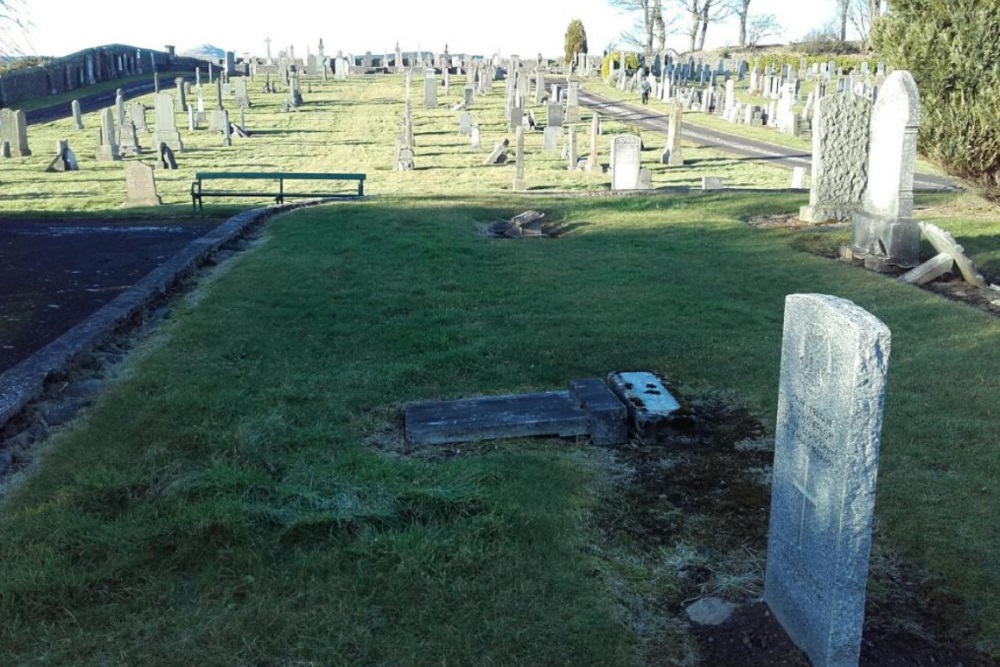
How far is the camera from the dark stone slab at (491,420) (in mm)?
5047

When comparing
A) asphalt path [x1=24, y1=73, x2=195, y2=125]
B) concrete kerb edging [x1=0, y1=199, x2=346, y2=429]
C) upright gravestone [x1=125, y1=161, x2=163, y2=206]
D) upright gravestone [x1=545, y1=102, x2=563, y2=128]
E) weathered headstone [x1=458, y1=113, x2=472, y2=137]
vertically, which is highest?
asphalt path [x1=24, y1=73, x2=195, y2=125]

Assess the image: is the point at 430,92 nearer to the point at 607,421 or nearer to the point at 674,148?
the point at 674,148

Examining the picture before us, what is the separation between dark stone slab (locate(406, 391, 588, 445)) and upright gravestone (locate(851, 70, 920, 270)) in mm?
6275

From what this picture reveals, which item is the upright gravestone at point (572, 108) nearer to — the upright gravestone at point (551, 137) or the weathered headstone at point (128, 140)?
the upright gravestone at point (551, 137)

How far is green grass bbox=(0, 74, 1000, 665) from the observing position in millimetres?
3225

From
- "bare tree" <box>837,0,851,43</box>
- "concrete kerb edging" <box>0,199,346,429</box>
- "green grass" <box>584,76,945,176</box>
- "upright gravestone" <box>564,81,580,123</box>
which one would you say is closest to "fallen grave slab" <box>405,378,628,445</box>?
"concrete kerb edging" <box>0,199,346,429</box>

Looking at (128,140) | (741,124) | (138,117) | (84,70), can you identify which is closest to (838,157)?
(128,140)

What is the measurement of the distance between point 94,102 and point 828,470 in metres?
46.8

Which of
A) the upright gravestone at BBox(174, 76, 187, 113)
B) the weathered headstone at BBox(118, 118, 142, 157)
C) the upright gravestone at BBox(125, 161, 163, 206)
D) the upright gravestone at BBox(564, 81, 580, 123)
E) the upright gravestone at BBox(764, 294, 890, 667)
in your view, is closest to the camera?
the upright gravestone at BBox(764, 294, 890, 667)

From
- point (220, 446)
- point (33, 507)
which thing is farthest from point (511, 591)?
point (33, 507)

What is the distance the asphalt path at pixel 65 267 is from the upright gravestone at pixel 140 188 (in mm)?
2533

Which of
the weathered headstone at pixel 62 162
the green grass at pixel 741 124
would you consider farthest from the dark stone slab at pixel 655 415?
the weathered headstone at pixel 62 162

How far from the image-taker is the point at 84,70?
Answer: 166ft

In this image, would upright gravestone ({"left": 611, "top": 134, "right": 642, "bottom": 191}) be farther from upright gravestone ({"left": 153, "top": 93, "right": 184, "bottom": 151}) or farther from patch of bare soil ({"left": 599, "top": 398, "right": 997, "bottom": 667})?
upright gravestone ({"left": 153, "top": 93, "right": 184, "bottom": 151})
